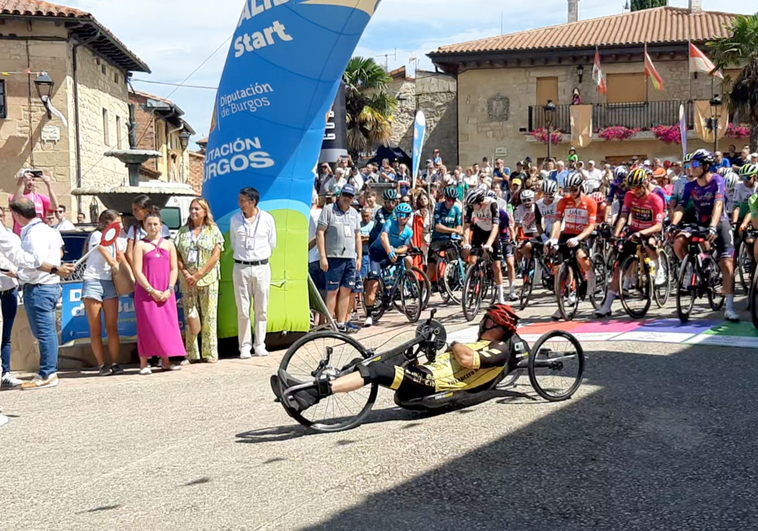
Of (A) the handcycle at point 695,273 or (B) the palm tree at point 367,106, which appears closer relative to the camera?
(A) the handcycle at point 695,273

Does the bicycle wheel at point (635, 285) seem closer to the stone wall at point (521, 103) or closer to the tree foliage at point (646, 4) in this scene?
the stone wall at point (521, 103)

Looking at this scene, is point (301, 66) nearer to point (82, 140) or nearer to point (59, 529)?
point (59, 529)

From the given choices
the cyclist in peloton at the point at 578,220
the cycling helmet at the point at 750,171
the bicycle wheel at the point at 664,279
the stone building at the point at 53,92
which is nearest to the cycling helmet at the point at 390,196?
the cyclist in peloton at the point at 578,220

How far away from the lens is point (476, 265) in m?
12.2

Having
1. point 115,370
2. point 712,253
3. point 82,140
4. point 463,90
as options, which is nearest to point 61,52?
point 82,140

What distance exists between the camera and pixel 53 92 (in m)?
27.1

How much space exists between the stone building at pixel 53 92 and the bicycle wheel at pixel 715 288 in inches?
833

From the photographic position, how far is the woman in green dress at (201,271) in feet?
32.9

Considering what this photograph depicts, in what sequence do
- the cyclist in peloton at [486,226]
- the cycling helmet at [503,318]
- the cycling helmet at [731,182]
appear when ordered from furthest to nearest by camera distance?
the cycling helmet at [731,182] → the cyclist in peloton at [486,226] → the cycling helmet at [503,318]

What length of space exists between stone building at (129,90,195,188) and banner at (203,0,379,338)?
1075 inches

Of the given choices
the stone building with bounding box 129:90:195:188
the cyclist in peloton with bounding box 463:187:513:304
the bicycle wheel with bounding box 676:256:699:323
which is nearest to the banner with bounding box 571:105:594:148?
the stone building with bounding box 129:90:195:188

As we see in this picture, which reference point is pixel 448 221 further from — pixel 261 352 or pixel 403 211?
pixel 261 352

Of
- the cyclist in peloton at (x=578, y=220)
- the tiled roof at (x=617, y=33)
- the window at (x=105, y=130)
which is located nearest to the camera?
the cyclist in peloton at (x=578, y=220)

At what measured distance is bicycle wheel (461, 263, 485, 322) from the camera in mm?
11984
